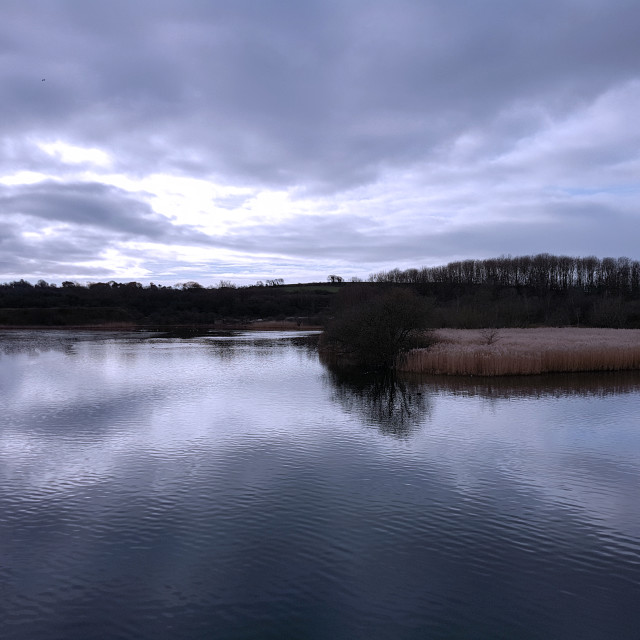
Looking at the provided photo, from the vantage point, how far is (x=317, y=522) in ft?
24.8

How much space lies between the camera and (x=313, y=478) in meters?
9.36

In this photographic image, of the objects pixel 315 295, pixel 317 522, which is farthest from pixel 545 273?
pixel 317 522

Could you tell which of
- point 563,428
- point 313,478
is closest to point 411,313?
point 563,428

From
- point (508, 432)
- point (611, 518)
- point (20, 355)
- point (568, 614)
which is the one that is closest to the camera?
point (568, 614)

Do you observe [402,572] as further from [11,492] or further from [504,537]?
[11,492]

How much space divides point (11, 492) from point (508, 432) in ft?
32.3

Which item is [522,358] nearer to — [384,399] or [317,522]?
[384,399]

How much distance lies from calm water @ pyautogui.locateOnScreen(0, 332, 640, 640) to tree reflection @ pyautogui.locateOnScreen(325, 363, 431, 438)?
0.22 meters

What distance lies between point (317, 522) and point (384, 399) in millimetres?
10366

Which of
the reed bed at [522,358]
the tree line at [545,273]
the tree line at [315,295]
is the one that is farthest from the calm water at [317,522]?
the tree line at [545,273]

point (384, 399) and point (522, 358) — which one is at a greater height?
point (522, 358)

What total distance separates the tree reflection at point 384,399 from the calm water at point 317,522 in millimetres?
219

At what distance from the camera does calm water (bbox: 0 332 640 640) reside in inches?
214

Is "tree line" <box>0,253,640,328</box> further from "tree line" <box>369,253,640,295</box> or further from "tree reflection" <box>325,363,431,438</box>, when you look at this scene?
"tree reflection" <box>325,363,431,438</box>
